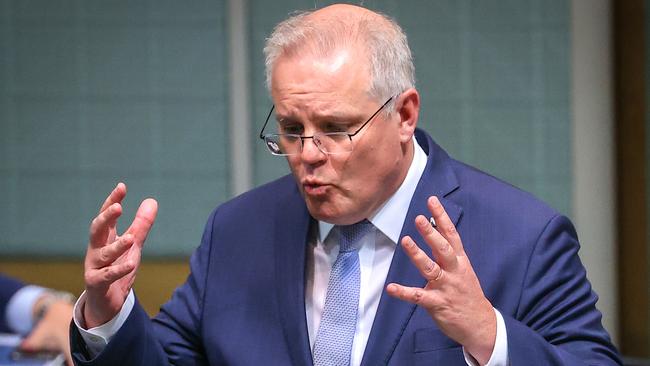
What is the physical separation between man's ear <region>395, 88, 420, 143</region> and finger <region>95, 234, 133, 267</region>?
0.57 meters

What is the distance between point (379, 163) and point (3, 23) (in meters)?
2.93

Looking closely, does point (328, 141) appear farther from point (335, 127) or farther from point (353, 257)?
point (353, 257)

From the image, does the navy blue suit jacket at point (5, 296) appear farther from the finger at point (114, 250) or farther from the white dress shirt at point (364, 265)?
the finger at point (114, 250)

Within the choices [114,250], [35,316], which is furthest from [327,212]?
[35,316]

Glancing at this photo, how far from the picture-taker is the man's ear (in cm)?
219

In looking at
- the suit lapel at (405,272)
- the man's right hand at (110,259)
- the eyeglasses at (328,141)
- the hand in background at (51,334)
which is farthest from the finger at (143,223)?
the hand in background at (51,334)

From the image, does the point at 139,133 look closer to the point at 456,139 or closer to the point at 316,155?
the point at 456,139

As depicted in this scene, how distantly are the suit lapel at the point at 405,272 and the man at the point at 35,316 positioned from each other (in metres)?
0.85

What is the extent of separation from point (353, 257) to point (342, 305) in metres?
0.11

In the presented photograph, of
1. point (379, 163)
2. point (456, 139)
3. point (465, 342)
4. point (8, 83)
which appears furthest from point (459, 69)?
point (465, 342)

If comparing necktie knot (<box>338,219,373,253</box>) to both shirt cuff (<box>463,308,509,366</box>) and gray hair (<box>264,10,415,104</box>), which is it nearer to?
gray hair (<box>264,10,415,104</box>)

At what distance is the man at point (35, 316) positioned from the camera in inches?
105

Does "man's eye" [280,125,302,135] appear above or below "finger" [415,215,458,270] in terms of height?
above

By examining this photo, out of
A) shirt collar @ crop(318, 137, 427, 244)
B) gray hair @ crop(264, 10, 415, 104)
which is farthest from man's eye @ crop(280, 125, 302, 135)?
shirt collar @ crop(318, 137, 427, 244)
